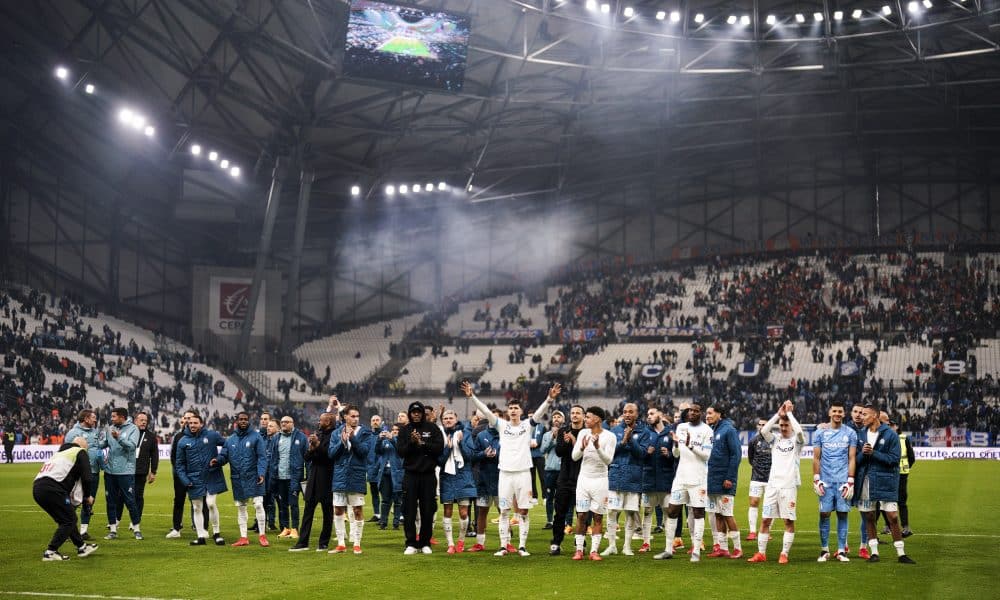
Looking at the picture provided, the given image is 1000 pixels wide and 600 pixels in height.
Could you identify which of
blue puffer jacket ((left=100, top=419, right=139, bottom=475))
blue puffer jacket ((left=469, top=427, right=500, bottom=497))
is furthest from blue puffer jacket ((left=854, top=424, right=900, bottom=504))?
blue puffer jacket ((left=100, top=419, right=139, bottom=475))

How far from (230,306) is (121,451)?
5207cm

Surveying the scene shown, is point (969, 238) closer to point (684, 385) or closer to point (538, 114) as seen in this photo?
point (684, 385)

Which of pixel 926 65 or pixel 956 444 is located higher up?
pixel 926 65

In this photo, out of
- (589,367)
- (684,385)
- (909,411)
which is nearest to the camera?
(909,411)

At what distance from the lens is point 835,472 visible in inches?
589

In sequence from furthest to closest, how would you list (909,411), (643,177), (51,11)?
(643,177) → (909,411) → (51,11)

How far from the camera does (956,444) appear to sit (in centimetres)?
4712

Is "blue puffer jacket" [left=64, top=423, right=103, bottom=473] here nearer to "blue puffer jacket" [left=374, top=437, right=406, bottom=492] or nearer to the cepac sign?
"blue puffer jacket" [left=374, top=437, right=406, bottom=492]

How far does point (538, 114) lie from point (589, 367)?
47.6ft

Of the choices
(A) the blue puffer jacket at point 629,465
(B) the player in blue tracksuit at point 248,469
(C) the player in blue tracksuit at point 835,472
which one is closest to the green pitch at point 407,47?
(B) the player in blue tracksuit at point 248,469

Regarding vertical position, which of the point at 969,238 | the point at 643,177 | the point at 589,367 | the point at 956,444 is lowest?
the point at 956,444

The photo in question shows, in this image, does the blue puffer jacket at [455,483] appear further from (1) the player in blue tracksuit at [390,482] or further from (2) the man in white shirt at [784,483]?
(2) the man in white shirt at [784,483]

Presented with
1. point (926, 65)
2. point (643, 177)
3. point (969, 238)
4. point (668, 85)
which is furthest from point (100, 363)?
point (969, 238)

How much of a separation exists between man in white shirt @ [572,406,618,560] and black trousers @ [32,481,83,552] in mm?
7008
